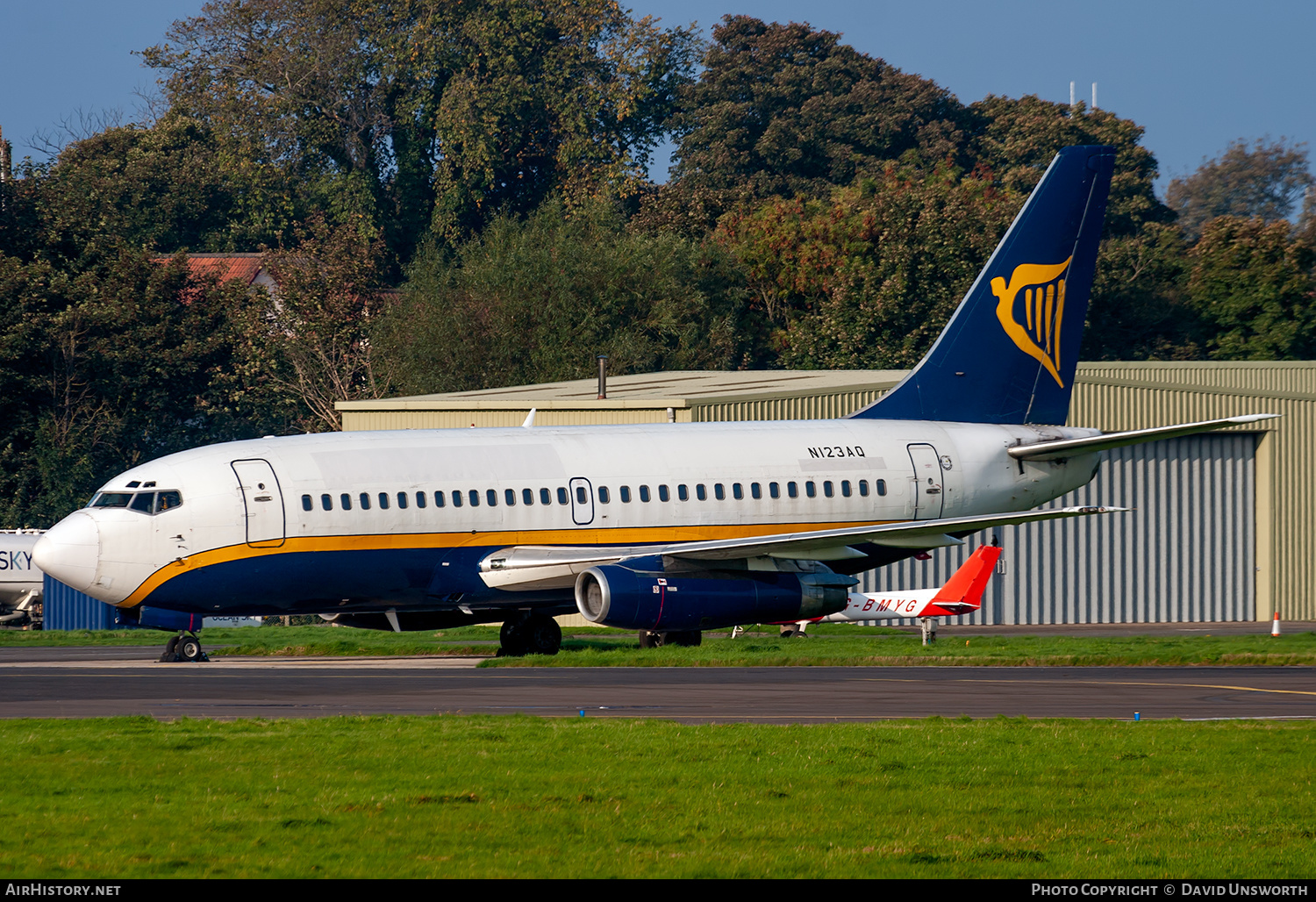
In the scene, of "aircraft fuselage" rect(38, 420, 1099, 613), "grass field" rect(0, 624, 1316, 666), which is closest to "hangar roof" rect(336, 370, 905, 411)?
"grass field" rect(0, 624, 1316, 666)

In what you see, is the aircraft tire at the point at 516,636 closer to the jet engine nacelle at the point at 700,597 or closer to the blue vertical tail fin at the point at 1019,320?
the jet engine nacelle at the point at 700,597

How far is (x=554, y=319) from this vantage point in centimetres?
7450

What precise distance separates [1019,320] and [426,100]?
77218 millimetres

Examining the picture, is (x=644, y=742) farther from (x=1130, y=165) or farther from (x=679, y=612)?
(x=1130, y=165)

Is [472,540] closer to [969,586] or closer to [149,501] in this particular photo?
[149,501]

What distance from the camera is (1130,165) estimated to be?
110312 millimetres

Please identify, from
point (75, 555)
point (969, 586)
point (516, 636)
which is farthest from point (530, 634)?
point (969, 586)

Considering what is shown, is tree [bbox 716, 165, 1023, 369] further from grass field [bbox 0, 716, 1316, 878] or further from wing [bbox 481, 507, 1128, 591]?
grass field [bbox 0, 716, 1316, 878]

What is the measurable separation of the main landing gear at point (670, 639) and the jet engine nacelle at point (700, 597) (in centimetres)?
303

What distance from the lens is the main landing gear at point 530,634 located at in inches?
1303

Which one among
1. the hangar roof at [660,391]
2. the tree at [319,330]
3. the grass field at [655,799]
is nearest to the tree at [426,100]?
the tree at [319,330]

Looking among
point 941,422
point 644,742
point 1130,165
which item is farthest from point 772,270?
point 644,742

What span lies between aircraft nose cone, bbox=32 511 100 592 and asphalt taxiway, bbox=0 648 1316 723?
156 centimetres

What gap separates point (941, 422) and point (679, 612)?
906 centimetres
